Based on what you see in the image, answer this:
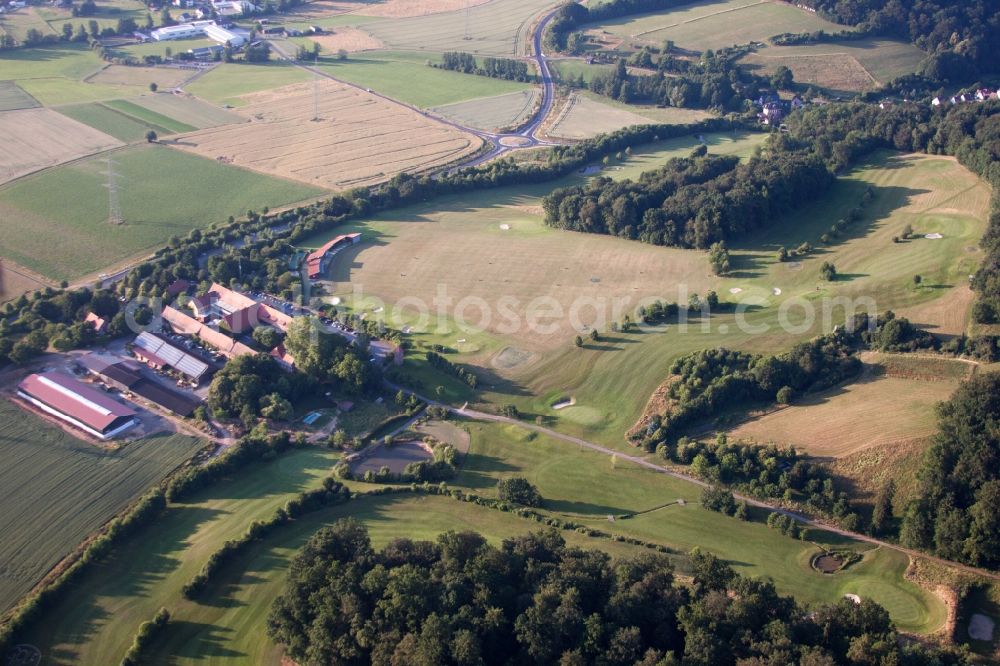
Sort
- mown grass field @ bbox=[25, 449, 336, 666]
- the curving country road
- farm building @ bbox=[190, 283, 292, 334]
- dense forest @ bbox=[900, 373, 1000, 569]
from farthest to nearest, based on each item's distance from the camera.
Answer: the curving country road < farm building @ bbox=[190, 283, 292, 334] < dense forest @ bbox=[900, 373, 1000, 569] < mown grass field @ bbox=[25, 449, 336, 666]

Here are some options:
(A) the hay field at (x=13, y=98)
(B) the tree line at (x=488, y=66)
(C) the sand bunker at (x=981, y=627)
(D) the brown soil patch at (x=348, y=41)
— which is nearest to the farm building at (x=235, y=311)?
(C) the sand bunker at (x=981, y=627)

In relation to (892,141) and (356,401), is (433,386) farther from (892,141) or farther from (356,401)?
(892,141)

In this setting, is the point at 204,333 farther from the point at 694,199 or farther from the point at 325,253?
the point at 694,199

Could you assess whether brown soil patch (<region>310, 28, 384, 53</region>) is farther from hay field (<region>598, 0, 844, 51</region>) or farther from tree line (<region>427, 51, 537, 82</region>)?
hay field (<region>598, 0, 844, 51</region>)

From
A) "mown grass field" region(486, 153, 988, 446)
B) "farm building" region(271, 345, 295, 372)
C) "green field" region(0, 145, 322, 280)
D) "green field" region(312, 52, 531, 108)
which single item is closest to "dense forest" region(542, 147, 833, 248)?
"mown grass field" region(486, 153, 988, 446)

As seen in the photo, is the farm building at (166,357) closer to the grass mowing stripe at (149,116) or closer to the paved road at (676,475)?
the paved road at (676,475)

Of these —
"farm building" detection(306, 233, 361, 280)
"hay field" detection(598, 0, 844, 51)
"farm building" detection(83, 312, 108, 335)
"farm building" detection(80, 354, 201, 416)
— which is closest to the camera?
"farm building" detection(80, 354, 201, 416)

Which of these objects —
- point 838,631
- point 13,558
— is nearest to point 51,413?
point 13,558
